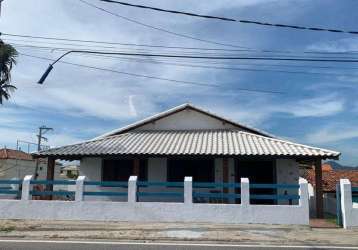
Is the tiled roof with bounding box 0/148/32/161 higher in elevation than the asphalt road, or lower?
higher

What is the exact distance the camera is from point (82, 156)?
2011 centimetres

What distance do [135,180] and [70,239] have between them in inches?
170

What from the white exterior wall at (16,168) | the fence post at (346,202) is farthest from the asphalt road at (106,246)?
the white exterior wall at (16,168)

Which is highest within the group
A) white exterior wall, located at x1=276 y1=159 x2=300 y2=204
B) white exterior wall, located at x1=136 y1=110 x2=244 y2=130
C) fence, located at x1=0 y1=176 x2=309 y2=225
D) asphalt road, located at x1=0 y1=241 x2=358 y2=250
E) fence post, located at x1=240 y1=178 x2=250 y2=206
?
white exterior wall, located at x1=136 y1=110 x2=244 y2=130

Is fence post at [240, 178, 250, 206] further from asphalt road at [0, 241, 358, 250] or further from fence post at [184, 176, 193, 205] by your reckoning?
asphalt road at [0, 241, 358, 250]

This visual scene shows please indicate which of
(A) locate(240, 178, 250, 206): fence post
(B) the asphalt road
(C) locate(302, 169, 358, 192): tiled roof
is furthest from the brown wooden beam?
(C) locate(302, 169, 358, 192): tiled roof

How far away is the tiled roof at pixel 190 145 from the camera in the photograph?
18.6 meters

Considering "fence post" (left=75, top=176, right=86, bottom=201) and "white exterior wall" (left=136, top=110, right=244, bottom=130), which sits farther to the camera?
"white exterior wall" (left=136, top=110, right=244, bottom=130)

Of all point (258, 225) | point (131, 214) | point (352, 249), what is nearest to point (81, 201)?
point (131, 214)

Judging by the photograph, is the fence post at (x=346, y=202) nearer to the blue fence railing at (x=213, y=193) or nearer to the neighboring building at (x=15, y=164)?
the blue fence railing at (x=213, y=193)

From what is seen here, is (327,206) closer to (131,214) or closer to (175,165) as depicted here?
(175,165)

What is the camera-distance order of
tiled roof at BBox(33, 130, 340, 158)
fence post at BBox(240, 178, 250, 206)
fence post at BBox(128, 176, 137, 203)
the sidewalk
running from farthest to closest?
tiled roof at BBox(33, 130, 340, 158) → fence post at BBox(128, 176, 137, 203) → fence post at BBox(240, 178, 250, 206) → the sidewalk

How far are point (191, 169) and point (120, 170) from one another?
311 cm

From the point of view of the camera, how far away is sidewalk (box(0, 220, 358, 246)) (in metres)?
11.9
